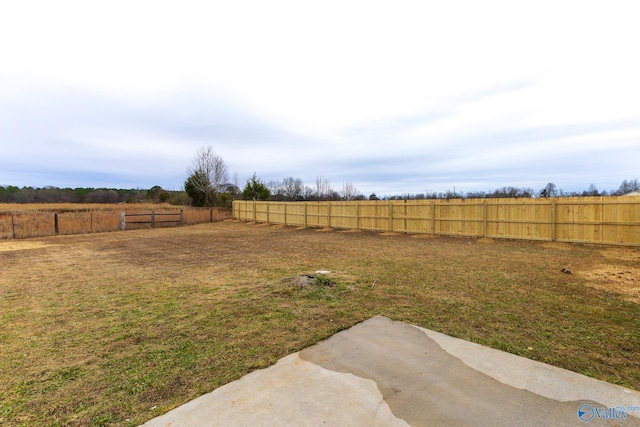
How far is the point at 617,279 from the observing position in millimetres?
5797

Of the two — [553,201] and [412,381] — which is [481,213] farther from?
[412,381]

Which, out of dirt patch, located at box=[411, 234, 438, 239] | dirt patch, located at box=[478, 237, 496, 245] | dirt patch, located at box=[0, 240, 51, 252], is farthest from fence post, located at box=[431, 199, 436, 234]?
dirt patch, located at box=[0, 240, 51, 252]

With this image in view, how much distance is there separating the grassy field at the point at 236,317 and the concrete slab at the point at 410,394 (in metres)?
0.26

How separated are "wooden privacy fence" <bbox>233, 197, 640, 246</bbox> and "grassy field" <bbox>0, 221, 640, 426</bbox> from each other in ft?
9.71

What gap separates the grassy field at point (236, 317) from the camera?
245 cm

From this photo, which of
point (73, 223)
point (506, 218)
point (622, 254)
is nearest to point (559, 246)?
point (622, 254)

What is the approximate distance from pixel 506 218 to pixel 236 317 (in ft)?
38.8

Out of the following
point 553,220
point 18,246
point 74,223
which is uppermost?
point 553,220

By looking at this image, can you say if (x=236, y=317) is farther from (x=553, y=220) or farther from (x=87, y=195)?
(x=87, y=195)

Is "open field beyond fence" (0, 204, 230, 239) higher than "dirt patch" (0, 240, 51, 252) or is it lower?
higher

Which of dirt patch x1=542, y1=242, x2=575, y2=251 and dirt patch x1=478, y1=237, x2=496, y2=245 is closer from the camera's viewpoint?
dirt patch x1=542, y1=242, x2=575, y2=251

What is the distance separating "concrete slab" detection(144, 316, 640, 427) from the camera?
195 centimetres

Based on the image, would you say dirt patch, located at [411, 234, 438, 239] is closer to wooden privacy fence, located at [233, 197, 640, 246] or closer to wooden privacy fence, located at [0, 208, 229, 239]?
wooden privacy fence, located at [233, 197, 640, 246]

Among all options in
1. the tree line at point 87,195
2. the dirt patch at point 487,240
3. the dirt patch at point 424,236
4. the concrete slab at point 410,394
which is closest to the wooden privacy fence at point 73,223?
the tree line at point 87,195
